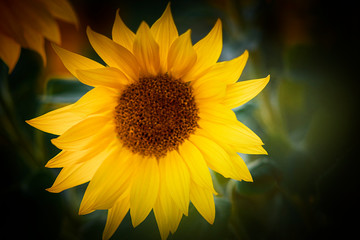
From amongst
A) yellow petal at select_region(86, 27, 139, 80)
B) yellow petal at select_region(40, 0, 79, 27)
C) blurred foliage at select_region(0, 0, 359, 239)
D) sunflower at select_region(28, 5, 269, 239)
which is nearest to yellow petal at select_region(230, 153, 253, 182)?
sunflower at select_region(28, 5, 269, 239)

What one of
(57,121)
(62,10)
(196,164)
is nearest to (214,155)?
Result: (196,164)

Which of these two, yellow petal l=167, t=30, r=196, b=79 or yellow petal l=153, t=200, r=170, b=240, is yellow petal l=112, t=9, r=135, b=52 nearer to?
yellow petal l=167, t=30, r=196, b=79

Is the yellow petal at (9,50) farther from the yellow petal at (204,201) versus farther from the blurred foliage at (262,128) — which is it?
the yellow petal at (204,201)

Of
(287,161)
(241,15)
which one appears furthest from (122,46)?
(287,161)

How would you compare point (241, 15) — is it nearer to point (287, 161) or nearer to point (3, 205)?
point (287, 161)

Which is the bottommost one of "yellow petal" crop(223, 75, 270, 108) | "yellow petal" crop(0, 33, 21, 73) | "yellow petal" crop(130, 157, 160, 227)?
"yellow petal" crop(130, 157, 160, 227)

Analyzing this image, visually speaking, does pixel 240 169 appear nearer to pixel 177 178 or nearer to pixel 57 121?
pixel 177 178

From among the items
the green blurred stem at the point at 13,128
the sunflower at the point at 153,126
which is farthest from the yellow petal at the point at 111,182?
the green blurred stem at the point at 13,128
